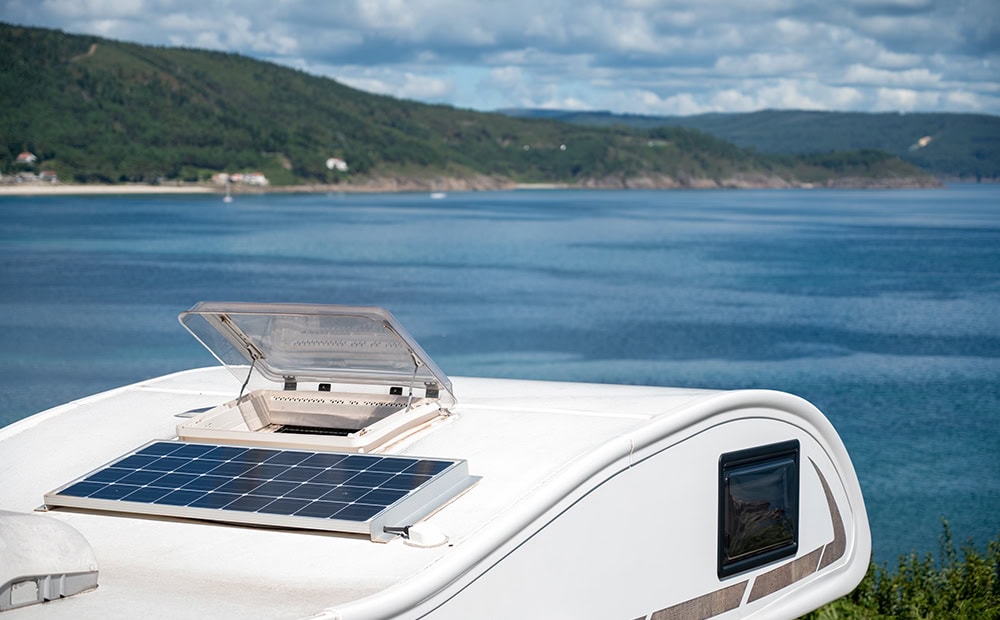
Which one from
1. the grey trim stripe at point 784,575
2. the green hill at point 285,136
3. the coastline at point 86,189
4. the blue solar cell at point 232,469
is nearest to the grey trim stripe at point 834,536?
the grey trim stripe at point 784,575

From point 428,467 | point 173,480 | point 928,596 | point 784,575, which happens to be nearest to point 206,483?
point 173,480

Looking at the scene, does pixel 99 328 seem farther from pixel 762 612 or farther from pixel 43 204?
pixel 43 204

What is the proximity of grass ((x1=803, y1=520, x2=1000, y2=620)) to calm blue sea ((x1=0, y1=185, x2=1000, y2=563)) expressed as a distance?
213 inches

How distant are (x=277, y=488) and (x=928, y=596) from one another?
17.9ft

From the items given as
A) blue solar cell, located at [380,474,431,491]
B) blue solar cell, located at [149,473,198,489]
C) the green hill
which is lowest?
blue solar cell, located at [149,473,198,489]

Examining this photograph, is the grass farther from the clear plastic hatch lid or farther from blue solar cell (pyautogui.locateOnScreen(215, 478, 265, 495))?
blue solar cell (pyautogui.locateOnScreen(215, 478, 265, 495))

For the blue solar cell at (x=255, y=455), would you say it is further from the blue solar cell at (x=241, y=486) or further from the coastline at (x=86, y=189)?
the coastline at (x=86, y=189)

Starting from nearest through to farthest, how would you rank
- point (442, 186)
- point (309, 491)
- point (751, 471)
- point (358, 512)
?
point (358, 512) → point (309, 491) → point (751, 471) → point (442, 186)

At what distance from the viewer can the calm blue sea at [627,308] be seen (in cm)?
2103

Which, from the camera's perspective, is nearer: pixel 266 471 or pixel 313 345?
pixel 266 471

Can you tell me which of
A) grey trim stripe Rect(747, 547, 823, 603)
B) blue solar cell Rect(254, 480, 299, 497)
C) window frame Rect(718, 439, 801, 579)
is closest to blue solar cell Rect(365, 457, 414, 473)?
blue solar cell Rect(254, 480, 299, 497)

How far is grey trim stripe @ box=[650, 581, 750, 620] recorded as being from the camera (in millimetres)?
4676

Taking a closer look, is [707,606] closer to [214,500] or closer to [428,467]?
[428,467]

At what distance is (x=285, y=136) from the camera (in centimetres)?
14575
